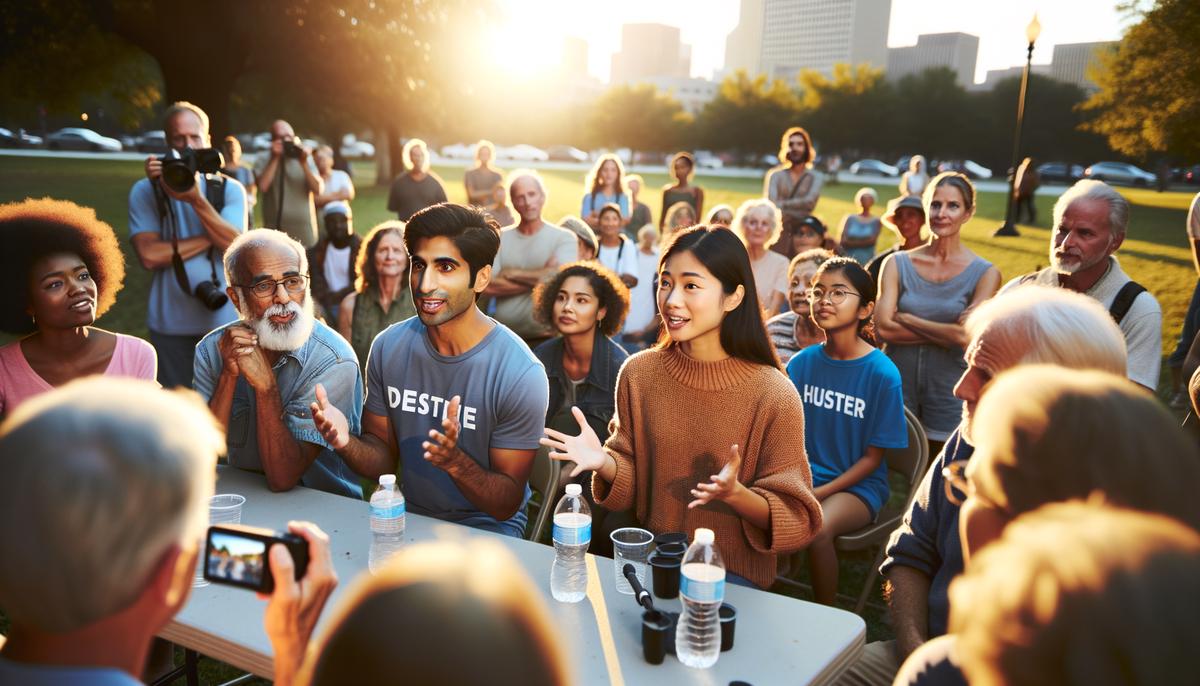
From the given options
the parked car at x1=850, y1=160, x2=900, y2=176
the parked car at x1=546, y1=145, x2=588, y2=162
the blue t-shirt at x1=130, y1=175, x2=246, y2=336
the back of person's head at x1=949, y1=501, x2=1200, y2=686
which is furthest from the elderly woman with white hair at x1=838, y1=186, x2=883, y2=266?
the parked car at x1=546, y1=145, x2=588, y2=162

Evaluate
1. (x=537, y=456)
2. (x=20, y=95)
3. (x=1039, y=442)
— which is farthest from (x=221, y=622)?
(x=20, y=95)

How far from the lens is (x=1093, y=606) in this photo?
35.1 inches

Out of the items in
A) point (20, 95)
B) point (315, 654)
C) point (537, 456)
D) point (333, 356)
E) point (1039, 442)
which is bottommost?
point (537, 456)

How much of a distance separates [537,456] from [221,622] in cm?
177

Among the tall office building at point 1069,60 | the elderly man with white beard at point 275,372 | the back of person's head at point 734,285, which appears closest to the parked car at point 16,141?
the elderly man with white beard at point 275,372

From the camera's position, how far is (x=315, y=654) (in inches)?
36.9

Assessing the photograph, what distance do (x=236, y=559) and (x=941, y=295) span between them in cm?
416

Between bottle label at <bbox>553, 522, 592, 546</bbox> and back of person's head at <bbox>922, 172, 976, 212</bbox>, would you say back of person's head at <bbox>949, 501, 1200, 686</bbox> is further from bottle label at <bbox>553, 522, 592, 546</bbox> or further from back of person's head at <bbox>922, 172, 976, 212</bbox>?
back of person's head at <bbox>922, 172, 976, 212</bbox>

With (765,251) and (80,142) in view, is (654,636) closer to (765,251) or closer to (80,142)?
(765,251)

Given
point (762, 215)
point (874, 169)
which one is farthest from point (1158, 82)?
point (762, 215)

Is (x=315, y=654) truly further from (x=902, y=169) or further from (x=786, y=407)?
(x=902, y=169)

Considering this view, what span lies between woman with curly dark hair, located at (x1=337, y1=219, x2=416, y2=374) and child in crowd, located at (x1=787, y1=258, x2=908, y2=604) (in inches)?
115

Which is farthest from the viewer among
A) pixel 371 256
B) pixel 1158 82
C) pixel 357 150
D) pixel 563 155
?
pixel 563 155

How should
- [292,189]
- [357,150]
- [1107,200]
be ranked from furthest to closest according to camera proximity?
1. [357,150]
2. [292,189]
3. [1107,200]
